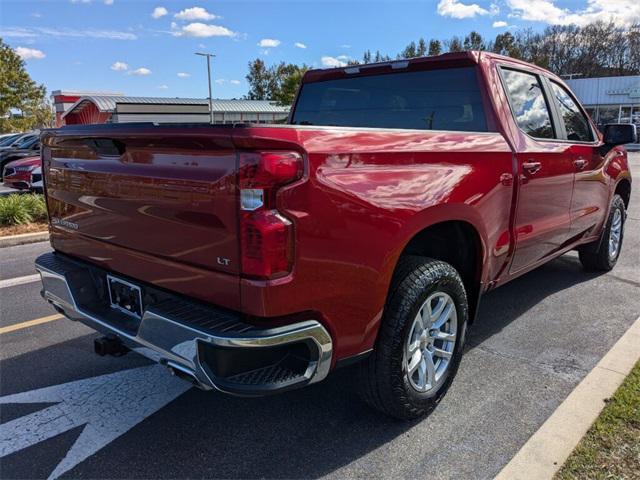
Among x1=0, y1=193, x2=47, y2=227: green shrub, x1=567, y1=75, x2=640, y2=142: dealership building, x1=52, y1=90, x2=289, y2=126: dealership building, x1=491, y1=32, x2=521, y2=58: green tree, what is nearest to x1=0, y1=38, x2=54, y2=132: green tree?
x1=52, y1=90, x2=289, y2=126: dealership building

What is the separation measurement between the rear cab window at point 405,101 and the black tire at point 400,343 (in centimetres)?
125

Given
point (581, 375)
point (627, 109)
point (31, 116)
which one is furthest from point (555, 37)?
point (581, 375)

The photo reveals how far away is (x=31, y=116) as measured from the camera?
134ft

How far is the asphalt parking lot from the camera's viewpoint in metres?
2.52

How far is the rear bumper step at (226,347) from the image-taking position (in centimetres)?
207

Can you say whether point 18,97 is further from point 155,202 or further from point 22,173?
point 155,202

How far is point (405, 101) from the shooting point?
149 inches

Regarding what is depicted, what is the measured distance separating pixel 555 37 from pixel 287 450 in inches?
3164

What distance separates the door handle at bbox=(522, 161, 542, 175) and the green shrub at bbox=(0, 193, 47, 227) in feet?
26.1

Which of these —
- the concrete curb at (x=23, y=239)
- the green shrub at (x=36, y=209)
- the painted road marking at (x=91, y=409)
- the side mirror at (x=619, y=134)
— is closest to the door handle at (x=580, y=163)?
the side mirror at (x=619, y=134)

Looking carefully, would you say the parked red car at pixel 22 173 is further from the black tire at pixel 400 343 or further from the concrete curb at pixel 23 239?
the black tire at pixel 400 343

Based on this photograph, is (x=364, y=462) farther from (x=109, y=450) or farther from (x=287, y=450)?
(x=109, y=450)

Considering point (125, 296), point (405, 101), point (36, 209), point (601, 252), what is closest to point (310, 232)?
point (125, 296)

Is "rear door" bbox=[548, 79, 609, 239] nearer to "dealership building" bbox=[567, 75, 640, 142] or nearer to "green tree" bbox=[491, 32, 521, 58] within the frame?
"dealership building" bbox=[567, 75, 640, 142]
